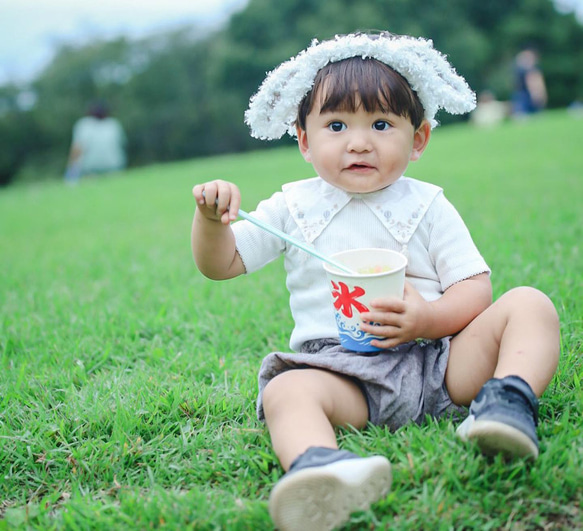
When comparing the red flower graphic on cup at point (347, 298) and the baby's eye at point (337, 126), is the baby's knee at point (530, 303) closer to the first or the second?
the red flower graphic on cup at point (347, 298)

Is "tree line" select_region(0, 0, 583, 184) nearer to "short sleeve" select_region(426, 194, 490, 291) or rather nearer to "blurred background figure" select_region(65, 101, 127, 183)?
"blurred background figure" select_region(65, 101, 127, 183)

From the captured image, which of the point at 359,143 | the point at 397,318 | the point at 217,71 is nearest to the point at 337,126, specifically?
the point at 359,143

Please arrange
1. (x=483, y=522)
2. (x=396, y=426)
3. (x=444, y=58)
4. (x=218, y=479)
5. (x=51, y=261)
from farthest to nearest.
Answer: (x=51, y=261) → (x=444, y=58) → (x=396, y=426) → (x=218, y=479) → (x=483, y=522)

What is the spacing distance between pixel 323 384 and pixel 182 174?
9.42 metres

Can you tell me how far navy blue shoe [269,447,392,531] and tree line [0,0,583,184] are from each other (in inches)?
1056

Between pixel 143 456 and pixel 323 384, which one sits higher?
pixel 323 384

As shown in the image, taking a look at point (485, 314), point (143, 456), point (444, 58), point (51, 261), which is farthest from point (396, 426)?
point (51, 261)

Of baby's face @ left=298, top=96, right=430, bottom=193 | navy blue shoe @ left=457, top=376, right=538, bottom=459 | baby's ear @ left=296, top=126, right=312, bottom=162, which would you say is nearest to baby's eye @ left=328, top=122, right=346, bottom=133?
baby's face @ left=298, top=96, right=430, bottom=193

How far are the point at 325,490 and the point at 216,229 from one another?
72 centimetres

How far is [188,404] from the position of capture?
186 cm

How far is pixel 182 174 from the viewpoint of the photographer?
34.9 ft

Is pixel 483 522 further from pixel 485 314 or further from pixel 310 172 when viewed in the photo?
pixel 310 172

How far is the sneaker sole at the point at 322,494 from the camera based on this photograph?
1212 millimetres

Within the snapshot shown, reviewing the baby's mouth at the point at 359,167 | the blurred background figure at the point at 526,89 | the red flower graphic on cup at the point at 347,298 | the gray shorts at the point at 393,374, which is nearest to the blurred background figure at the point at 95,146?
the blurred background figure at the point at 526,89
